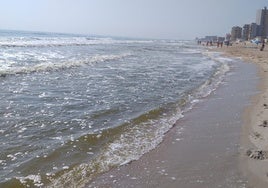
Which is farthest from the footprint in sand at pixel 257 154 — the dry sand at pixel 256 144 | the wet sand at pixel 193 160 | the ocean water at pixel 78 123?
the ocean water at pixel 78 123

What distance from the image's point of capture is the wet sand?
19.5ft

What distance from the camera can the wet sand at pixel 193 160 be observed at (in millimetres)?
5930

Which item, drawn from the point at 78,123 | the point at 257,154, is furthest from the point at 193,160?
the point at 78,123

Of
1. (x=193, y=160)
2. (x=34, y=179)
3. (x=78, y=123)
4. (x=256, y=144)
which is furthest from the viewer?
(x=78, y=123)

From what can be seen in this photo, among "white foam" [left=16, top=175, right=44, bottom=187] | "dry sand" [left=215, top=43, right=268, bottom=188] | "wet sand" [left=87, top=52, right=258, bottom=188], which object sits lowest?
"white foam" [left=16, top=175, right=44, bottom=187]

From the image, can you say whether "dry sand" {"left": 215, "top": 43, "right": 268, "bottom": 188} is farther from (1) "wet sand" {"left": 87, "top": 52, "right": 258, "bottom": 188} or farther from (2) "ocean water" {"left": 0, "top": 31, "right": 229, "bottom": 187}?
(2) "ocean water" {"left": 0, "top": 31, "right": 229, "bottom": 187}

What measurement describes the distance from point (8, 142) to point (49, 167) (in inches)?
67.6

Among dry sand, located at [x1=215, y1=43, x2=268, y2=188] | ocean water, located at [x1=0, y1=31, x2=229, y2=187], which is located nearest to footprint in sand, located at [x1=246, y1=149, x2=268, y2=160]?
dry sand, located at [x1=215, y1=43, x2=268, y2=188]

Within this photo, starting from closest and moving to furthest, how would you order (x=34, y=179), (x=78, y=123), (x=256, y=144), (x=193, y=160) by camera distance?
1. (x=34, y=179)
2. (x=193, y=160)
3. (x=256, y=144)
4. (x=78, y=123)

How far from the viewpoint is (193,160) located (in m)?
6.94

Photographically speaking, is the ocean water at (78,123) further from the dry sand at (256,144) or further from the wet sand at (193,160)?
the dry sand at (256,144)

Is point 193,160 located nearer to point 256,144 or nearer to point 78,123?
point 256,144

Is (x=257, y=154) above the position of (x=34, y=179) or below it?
above

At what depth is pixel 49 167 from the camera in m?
6.64
